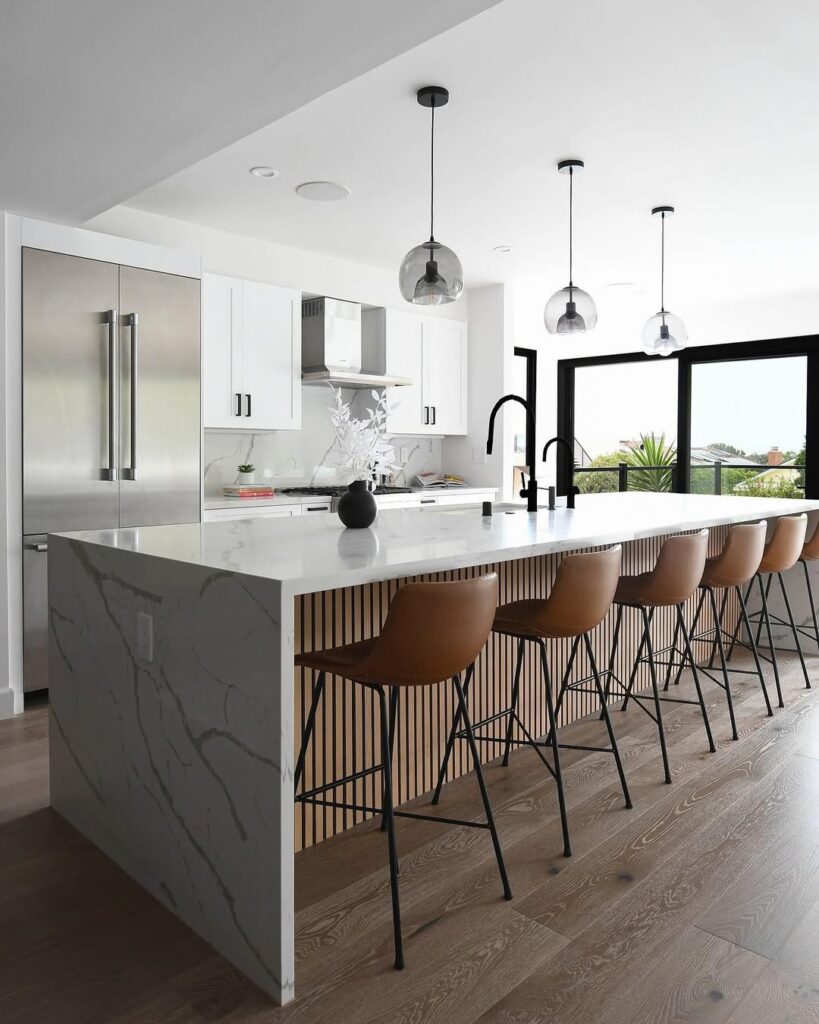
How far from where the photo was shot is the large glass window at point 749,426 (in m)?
7.10

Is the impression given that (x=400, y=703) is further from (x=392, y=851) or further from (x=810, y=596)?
(x=810, y=596)

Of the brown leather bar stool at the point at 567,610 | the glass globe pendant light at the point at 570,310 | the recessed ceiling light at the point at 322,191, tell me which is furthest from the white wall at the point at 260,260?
the brown leather bar stool at the point at 567,610

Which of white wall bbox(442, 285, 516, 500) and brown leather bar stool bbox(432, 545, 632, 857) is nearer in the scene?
brown leather bar stool bbox(432, 545, 632, 857)

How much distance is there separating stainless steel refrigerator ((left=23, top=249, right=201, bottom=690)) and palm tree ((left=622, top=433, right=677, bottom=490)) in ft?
17.5

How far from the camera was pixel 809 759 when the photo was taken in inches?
123

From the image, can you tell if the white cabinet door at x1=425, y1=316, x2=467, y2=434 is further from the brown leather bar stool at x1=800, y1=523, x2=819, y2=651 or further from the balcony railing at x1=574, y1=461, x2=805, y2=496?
the brown leather bar stool at x1=800, y1=523, x2=819, y2=651

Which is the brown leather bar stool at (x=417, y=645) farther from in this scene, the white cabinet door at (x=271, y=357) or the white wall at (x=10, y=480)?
the white cabinet door at (x=271, y=357)

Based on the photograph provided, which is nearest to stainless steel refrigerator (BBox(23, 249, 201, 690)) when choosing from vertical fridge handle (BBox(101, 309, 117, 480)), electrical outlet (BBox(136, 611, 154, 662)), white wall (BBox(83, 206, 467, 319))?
vertical fridge handle (BBox(101, 309, 117, 480))

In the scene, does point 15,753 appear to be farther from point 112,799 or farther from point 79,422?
point 79,422

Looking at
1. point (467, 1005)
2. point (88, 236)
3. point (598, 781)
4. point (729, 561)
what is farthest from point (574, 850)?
point (88, 236)

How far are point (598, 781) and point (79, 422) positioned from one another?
2.86 metres

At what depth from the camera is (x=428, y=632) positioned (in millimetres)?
1937

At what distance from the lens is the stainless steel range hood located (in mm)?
5363

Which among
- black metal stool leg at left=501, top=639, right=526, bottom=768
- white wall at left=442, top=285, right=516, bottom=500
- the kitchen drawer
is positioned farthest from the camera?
white wall at left=442, top=285, right=516, bottom=500
